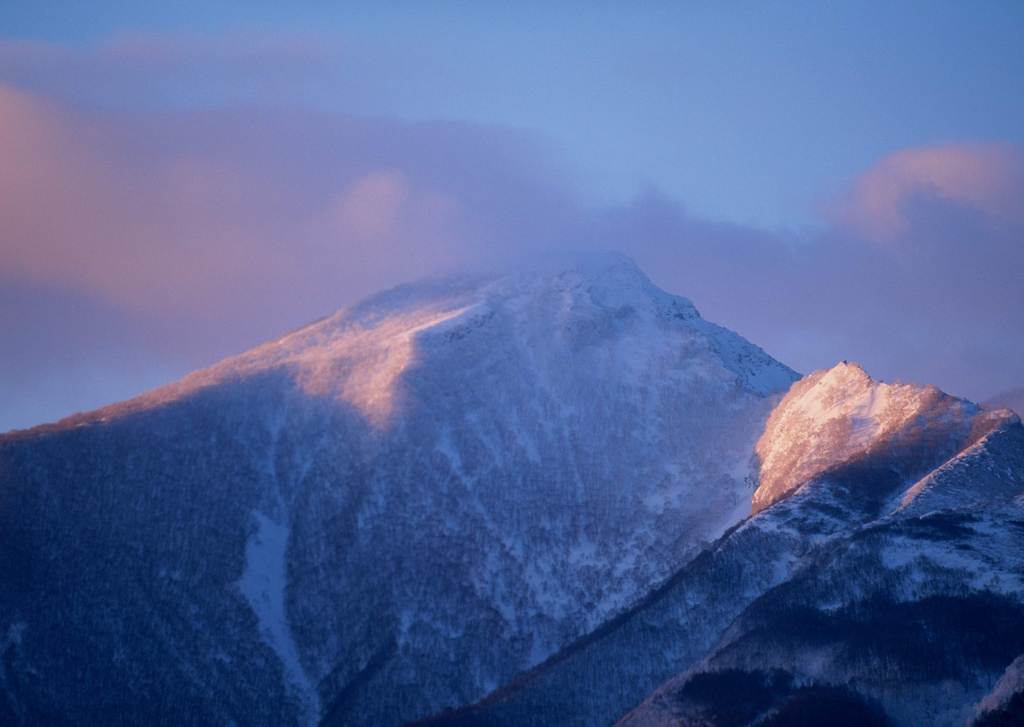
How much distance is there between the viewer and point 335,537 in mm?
178250

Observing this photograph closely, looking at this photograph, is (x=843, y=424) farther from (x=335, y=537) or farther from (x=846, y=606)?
(x=335, y=537)

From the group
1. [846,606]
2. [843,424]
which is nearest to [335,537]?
[843,424]

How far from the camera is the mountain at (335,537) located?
157125mm

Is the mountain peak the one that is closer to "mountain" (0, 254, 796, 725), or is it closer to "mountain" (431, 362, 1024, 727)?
"mountain" (431, 362, 1024, 727)

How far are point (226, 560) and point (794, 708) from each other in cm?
9016

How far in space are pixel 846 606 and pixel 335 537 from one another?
80.6m

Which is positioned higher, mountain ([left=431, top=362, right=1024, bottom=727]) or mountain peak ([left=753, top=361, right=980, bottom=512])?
mountain peak ([left=753, top=361, right=980, bottom=512])

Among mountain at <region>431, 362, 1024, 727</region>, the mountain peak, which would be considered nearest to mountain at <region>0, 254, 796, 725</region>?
mountain at <region>431, 362, 1024, 727</region>

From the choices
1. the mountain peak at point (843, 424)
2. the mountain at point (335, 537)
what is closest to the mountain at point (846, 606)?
the mountain peak at point (843, 424)

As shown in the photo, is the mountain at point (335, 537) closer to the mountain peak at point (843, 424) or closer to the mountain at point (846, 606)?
the mountain at point (846, 606)

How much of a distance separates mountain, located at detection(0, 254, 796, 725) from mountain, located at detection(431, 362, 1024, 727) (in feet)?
16.2

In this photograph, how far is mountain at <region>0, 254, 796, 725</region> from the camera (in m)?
157

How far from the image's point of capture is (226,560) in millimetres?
173000

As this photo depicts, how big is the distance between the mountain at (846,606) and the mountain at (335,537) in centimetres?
Answer: 494
